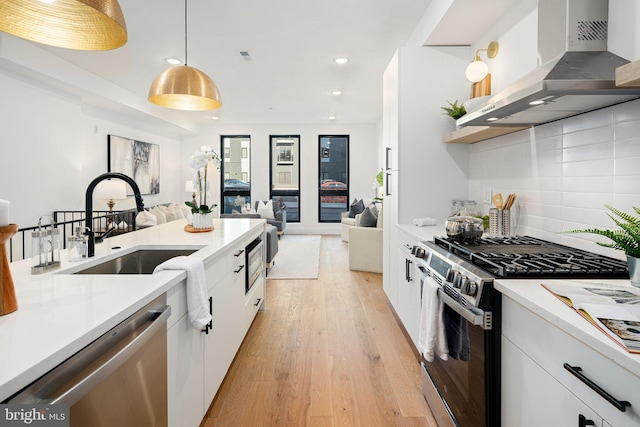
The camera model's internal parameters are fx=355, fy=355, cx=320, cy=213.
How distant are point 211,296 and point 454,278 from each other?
115 centimetres

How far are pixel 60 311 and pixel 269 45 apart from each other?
11.9 feet

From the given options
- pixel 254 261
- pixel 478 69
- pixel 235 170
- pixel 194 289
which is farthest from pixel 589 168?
pixel 235 170

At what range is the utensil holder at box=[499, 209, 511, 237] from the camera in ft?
7.48

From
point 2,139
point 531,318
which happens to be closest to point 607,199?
point 531,318

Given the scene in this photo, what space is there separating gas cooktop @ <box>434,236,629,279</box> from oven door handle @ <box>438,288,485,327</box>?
17 cm

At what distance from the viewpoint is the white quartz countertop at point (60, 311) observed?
2.23 ft

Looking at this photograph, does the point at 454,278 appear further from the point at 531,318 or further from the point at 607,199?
the point at 607,199

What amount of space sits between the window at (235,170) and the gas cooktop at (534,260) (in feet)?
25.2

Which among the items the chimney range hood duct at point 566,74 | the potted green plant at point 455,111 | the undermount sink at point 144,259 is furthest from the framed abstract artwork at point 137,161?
the chimney range hood duct at point 566,74

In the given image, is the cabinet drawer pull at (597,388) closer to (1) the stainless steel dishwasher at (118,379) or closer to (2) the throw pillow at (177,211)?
(1) the stainless steel dishwasher at (118,379)

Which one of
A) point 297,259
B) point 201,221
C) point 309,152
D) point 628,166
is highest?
point 309,152

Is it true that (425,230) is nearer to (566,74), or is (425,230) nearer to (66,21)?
(566,74)

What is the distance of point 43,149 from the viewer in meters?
4.48

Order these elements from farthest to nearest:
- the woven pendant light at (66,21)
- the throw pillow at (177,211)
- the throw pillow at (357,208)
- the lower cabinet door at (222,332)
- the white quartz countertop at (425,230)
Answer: the throw pillow at (357,208) → the throw pillow at (177,211) → the white quartz countertop at (425,230) → the lower cabinet door at (222,332) → the woven pendant light at (66,21)
